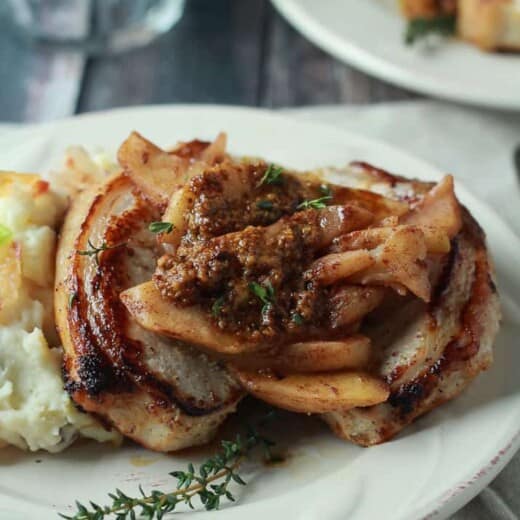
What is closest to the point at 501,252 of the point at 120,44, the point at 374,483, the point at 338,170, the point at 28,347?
the point at 338,170

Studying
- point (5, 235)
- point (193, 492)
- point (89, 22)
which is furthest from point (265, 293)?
point (89, 22)

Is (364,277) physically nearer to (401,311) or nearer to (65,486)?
(401,311)

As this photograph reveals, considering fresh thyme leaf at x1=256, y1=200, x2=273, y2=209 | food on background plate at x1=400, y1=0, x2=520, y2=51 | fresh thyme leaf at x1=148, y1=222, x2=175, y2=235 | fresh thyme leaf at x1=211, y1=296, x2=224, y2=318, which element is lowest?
fresh thyme leaf at x1=211, y1=296, x2=224, y2=318

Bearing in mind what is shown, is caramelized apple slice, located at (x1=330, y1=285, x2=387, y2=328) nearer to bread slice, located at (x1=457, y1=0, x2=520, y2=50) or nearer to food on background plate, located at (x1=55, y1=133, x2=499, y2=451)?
food on background plate, located at (x1=55, y1=133, x2=499, y2=451)

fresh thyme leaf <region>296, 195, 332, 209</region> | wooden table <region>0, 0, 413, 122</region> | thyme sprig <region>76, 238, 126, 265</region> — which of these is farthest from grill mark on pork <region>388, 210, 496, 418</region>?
wooden table <region>0, 0, 413, 122</region>

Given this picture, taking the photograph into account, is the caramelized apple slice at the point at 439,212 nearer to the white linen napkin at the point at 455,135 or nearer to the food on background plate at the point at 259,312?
the food on background plate at the point at 259,312

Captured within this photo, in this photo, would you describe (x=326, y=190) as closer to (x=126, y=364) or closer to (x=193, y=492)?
(x=126, y=364)
